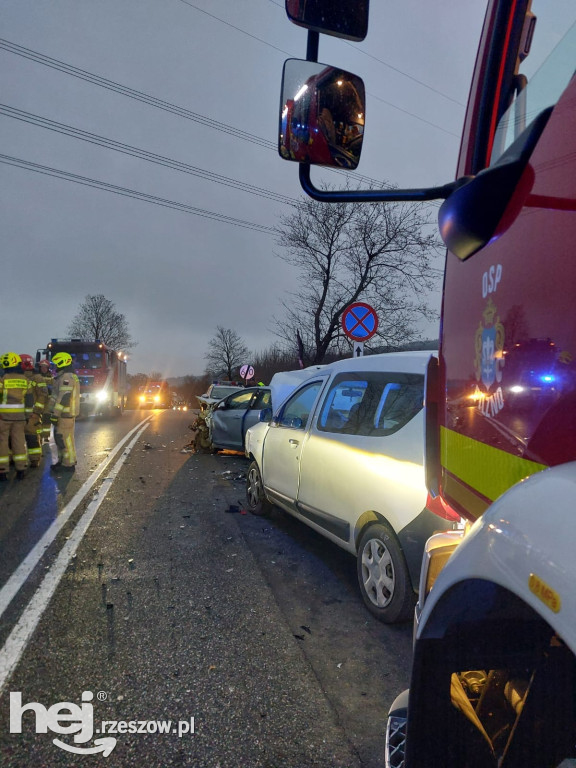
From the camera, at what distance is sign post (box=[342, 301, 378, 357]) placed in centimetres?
920

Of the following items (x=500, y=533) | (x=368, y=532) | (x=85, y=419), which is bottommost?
(x=85, y=419)

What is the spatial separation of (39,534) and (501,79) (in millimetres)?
5613

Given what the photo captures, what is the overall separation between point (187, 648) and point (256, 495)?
331 cm

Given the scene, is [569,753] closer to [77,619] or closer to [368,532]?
[368,532]

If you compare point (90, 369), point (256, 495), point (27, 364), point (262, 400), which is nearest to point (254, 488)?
point (256, 495)

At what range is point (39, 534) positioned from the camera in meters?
5.38

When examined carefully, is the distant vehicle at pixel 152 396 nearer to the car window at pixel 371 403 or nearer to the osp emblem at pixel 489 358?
the car window at pixel 371 403

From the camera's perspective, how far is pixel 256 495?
21.1ft

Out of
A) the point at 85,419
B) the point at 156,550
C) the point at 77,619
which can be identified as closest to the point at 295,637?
the point at 77,619

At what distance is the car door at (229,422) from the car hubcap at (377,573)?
704 cm

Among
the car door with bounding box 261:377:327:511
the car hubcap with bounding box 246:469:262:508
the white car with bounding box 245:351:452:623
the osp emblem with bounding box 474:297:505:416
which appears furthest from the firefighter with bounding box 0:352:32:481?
the osp emblem with bounding box 474:297:505:416

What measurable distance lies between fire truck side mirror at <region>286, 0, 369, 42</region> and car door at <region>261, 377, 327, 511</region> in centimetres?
348

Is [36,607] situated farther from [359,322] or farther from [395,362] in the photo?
[359,322]

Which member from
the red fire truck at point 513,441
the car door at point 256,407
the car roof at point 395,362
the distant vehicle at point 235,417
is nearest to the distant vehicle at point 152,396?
the distant vehicle at point 235,417
